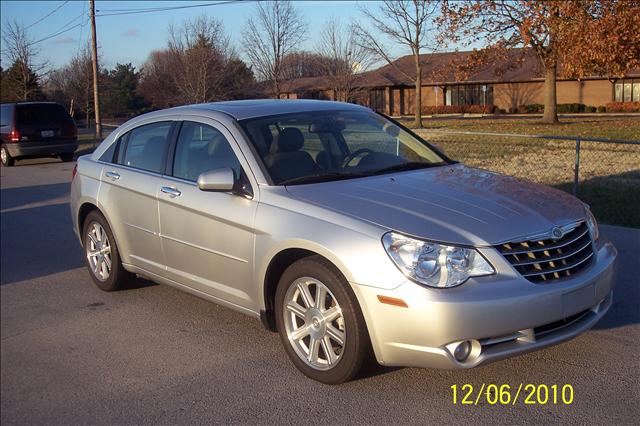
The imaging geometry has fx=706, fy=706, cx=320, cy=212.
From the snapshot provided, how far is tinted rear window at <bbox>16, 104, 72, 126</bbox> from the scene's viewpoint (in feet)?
64.7

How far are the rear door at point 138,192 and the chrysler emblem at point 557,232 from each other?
2993mm

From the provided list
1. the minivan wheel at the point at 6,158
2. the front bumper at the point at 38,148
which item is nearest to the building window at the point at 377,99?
the front bumper at the point at 38,148

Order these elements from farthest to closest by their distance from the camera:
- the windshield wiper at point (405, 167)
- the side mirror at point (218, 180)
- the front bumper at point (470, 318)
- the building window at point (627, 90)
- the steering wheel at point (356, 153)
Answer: the building window at point (627, 90)
the steering wheel at point (356, 153)
the windshield wiper at point (405, 167)
the side mirror at point (218, 180)
the front bumper at point (470, 318)

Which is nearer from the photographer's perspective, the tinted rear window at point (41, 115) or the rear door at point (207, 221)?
the rear door at point (207, 221)

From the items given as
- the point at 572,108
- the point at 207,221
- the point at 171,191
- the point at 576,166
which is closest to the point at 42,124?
the point at 576,166

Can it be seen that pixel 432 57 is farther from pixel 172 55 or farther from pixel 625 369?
pixel 625 369

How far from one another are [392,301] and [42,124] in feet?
59.5

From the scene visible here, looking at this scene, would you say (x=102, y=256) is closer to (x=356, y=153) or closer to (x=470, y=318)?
(x=356, y=153)

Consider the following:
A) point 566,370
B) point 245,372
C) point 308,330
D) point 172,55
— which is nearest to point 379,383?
point 308,330

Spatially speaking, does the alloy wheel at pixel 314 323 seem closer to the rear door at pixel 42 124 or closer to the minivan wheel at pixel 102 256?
the minivan wheel at pixel 102 256

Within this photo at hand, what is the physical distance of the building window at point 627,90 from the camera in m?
49.8

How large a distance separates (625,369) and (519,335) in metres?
1.01

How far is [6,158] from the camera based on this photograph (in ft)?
65.7

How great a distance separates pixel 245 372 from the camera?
179 inches
